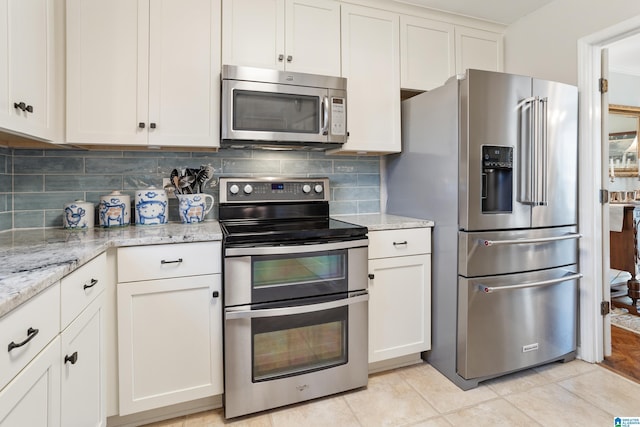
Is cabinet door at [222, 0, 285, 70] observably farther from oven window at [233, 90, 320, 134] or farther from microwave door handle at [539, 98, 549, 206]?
microwave door handle at [539, 98, 549, 206]

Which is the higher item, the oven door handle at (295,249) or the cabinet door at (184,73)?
the cabinet door at (184,73)

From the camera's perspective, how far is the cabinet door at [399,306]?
Answer: 6.48 feet

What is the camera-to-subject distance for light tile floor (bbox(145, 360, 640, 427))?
5.32ft

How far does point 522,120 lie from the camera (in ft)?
6.28

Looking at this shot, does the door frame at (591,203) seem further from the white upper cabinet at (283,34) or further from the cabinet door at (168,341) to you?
the cabinet door at (168,341)

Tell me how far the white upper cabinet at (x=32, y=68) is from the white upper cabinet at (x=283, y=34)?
0.78 m

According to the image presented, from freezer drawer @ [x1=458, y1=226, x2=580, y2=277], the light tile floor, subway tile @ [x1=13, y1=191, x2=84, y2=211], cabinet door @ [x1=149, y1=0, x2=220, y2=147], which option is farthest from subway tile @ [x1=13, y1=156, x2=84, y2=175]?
freezer drawer @ [x1=458, y1=226, x2=580, y2=277]

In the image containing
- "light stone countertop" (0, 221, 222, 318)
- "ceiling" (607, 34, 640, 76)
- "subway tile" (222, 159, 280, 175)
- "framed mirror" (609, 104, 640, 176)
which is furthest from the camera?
"framed mirror" (609, 104, 640, 176)

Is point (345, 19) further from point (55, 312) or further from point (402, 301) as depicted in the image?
point (55, 312)

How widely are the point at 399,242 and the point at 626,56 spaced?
359cm

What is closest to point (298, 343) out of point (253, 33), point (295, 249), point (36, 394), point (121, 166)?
point (295, 249)

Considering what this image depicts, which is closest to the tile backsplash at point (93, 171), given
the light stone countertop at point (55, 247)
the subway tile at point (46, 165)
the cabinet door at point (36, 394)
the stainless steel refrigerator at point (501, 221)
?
the subway tile at point (46, 165)

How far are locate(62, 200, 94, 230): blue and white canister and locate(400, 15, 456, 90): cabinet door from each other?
2062 mm

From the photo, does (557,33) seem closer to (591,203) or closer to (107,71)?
(591,203)
